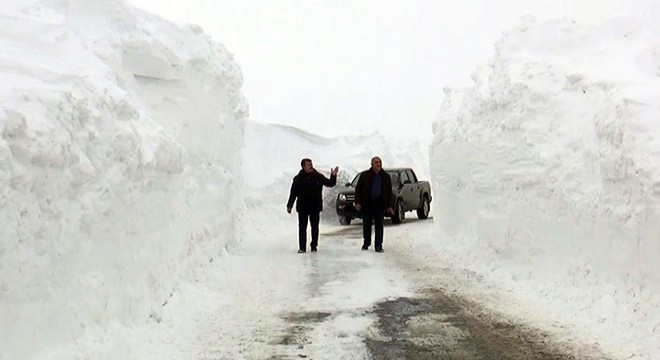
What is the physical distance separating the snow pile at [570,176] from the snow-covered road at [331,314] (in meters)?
0.73

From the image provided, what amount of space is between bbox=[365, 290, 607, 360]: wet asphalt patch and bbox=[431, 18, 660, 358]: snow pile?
606mm

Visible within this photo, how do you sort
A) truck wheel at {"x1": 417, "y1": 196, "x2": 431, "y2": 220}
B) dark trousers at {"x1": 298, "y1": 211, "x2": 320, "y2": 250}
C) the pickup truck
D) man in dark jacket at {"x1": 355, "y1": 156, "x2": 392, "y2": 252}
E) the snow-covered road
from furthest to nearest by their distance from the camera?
truck wheel at {"x1": 417, "y1": 196, "x2": 431, "y2": 220}
the pickup truck
man in dark jacket at {"x1": 355, "y1": 156, "x2": 392, "y2": 252}
dark trousers at {"x1": 298, "y1": 211, "x2": 320, "y2": 250}
the snow-covered road

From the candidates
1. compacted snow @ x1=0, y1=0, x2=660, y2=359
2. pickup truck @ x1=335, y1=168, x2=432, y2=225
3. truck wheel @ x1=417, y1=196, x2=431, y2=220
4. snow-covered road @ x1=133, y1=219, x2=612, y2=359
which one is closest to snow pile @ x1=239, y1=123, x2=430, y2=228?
pickup truck @ x1=335, y1=168, x2=432, y2=225

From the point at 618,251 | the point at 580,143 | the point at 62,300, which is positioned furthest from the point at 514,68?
the point at 62,300

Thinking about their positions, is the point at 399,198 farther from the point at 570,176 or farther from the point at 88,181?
the point at 88,181

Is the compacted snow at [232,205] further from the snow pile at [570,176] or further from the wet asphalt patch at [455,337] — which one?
the wet asphalt patch at [455,337]

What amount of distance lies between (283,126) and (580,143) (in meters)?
24.9

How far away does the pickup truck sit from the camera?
801 inches

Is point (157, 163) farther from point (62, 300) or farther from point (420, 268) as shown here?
point (420, 268)

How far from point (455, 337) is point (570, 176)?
3.28 meters

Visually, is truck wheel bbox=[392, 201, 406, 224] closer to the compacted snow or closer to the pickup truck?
the pickup truck

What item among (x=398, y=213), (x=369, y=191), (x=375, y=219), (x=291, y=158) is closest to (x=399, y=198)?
(x=398, y=213)

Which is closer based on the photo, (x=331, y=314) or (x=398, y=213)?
(x=331, y=314)

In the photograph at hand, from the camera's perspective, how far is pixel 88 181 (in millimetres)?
5629
